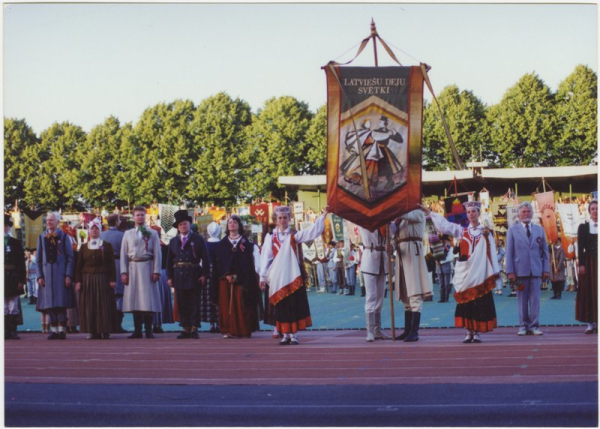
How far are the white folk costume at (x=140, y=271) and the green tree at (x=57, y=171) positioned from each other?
1696 inches

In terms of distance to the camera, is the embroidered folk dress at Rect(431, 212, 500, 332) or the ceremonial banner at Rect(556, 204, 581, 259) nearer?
the embroidered folk dress at Rect(431, 212, 500, 332)

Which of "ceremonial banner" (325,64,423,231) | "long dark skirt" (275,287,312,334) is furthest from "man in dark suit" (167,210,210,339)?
"ceremonial banner" (325,64,423,231)

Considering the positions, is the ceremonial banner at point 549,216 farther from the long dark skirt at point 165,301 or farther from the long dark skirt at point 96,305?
the long dark skirt at point 96,305

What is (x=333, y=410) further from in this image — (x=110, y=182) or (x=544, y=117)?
(x=110, y=182)

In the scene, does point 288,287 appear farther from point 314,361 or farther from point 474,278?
point 474,278

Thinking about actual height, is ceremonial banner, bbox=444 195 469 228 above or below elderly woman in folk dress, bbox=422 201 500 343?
above

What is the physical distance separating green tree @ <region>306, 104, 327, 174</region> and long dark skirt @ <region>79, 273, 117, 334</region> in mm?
49563

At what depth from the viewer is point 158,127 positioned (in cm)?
6650

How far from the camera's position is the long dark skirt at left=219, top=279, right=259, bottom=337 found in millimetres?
14094

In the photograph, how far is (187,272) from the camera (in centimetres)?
1430

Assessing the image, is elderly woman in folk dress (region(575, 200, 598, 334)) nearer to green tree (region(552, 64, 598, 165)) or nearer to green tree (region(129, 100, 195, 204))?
green tree (region(552, 64, 598, 165))

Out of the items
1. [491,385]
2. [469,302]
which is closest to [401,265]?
[469,302]

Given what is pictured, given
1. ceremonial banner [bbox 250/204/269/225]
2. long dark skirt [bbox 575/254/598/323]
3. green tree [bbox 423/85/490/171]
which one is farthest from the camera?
green tree [bbox 423/85/490/171]

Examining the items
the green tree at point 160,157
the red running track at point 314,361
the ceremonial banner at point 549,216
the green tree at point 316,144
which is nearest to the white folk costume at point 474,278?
the red running track at point 314,361
